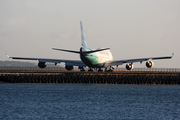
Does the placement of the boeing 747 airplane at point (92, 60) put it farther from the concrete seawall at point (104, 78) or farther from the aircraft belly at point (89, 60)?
the concrete seawall at point (104, 78)

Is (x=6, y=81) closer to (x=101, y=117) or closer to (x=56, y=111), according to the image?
(x=56, y=111)

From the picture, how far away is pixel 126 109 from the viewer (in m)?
54.8

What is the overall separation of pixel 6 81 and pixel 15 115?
6121cm

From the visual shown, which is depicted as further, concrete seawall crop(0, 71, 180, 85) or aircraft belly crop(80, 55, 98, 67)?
concrete seawall crop(0, 71, 180, 85)

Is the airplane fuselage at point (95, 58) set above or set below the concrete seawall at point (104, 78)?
above

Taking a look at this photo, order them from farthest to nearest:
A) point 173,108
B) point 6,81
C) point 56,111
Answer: point 6,81 < point 173,108 < point 56,111

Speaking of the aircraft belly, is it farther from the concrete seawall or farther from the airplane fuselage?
the concrete seawall

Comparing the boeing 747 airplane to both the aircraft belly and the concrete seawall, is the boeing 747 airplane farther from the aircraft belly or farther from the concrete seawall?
the concrete seawall

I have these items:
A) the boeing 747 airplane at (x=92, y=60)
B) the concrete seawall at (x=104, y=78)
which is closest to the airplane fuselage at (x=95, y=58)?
the boeing 747 airplane at (x=92, y=60)

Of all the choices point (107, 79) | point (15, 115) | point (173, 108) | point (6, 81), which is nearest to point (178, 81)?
point (107, 79)

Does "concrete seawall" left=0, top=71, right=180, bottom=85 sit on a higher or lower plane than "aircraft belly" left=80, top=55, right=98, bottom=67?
lower

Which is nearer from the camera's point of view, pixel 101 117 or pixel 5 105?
pixel 101 117

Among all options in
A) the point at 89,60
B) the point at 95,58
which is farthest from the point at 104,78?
the point at 89,60

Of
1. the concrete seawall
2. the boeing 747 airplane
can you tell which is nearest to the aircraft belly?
the boeing 747 airplane
